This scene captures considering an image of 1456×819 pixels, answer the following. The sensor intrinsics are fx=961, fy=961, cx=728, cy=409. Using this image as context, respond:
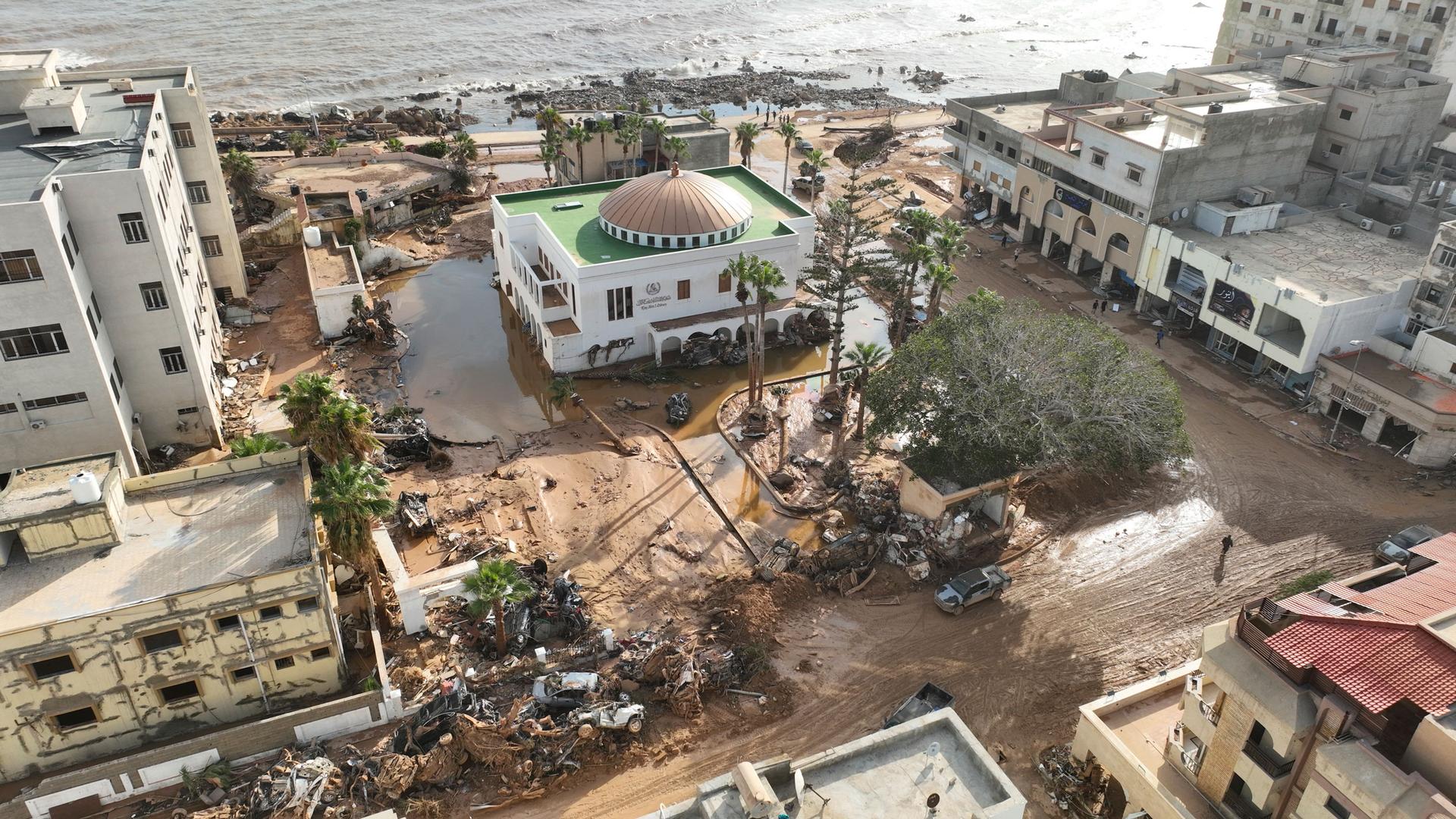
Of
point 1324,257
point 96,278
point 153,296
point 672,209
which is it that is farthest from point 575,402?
point 1324,257

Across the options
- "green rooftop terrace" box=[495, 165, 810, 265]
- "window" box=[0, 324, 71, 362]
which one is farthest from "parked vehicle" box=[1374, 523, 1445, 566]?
"window" box=[0, 324, 71, 362]

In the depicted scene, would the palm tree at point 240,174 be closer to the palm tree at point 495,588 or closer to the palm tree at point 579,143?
the palm tree at point 579,143

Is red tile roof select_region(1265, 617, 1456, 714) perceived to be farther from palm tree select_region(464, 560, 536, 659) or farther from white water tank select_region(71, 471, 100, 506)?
white water tank select_region(71, 471, 100, 506)

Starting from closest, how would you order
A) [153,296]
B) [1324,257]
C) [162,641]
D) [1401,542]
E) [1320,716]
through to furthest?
[1320,716], [162,641], [1401,542], [153,296], [1324,257]

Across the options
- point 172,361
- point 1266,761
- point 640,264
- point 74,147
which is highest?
point 74,147

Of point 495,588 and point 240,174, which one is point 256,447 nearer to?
point 495,588

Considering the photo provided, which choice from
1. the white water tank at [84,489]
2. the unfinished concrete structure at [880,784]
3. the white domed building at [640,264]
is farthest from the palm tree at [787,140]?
the unfinished concrete structure at [880,784]
